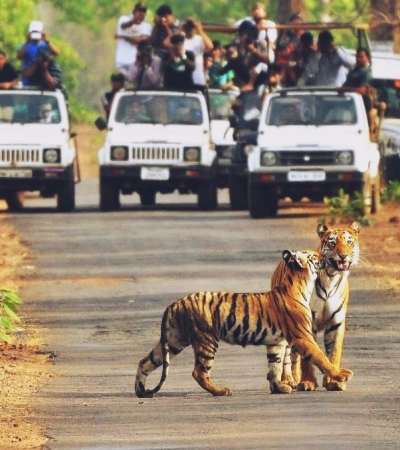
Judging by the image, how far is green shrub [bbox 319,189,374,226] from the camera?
2634cm

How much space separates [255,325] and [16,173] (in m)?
17.3

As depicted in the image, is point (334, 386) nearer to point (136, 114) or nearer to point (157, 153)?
point (157, 153)

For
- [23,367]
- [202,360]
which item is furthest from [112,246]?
[202,360]

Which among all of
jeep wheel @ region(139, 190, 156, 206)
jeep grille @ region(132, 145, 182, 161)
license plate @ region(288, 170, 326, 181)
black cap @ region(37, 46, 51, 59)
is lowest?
jeep wheel @ region(139, 190, 156, 206)

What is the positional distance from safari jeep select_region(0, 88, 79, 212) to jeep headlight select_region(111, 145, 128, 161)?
2.19 feet

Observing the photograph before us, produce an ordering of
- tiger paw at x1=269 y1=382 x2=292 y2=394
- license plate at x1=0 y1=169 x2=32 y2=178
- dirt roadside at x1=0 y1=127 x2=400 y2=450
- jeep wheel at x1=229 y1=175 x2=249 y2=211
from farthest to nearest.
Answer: jeep wheel at x1=229 y1=175 x2=249 y2=211 < license plate at x1=0 y1=169 x2=32 y2=178 < tiger paw at x1=269 y1=382 x2=292 y2=394 < dirt roadside at x1=0 y1=127 x2=400 y2=450

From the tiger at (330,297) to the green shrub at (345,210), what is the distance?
13786mm

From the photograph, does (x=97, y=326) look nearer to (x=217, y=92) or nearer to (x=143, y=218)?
(x=143, y=218)

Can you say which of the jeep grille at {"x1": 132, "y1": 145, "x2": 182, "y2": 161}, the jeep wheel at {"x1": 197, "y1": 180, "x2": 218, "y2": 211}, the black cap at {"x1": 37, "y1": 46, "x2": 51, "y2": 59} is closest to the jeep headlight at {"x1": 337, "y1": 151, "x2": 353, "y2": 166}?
the jeep wheel at {"x1": 197, "y1": 180, "x2": 218, "y2": 211}

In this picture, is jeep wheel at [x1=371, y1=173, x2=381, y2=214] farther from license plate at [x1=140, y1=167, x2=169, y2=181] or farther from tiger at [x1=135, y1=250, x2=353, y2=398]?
tiger at [x1=135, y1=250, x2=353, y2=398]

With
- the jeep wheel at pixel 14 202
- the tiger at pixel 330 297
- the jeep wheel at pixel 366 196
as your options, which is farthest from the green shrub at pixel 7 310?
the jeep wheel at pixel 14 202

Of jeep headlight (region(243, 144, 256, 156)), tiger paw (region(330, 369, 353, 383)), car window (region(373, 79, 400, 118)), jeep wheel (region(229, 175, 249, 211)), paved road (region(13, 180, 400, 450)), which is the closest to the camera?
paved road (region(13, 180, 400, 450))

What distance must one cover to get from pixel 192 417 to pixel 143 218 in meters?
17.3

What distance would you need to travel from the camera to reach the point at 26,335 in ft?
53.3
